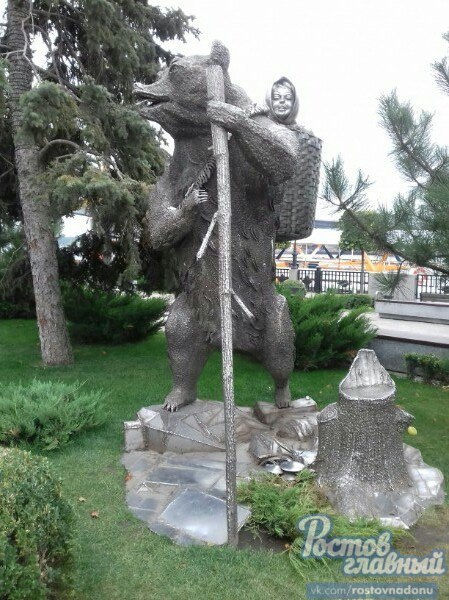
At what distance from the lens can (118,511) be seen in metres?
3.42

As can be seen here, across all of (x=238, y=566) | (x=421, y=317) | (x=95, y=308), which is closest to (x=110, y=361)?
(x=95, y=308)

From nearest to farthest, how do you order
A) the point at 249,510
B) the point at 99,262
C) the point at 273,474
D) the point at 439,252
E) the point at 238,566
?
the point at 238,566 → the point at 249,510 → the point at 273,474 → the point at 439,252 → the point at 99,262

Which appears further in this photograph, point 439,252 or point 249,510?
point 439,252

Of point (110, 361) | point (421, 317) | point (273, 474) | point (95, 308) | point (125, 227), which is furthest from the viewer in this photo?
point (421, 317)

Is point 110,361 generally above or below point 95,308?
below

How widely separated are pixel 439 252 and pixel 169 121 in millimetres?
2627

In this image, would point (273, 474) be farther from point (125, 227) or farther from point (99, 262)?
point (99, 262)

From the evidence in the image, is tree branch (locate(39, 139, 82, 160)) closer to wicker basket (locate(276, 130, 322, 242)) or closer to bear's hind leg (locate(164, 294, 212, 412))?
bear's hind leg (locate(164, 294, 212, 412))

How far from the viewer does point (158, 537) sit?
3.08 meters

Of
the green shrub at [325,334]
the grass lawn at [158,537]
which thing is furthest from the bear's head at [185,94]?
the green shrub at [325,334]

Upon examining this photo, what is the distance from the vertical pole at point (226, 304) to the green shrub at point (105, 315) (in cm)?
781

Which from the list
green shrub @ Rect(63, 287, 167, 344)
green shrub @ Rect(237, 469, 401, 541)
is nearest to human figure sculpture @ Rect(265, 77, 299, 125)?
green shrub @ Rect(237, 469, 401, 541)

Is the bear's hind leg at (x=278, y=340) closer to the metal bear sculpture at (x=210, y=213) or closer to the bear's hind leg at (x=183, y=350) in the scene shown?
the metal bear sculpture at (x=210, y=213)

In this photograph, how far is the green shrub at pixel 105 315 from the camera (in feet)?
34.8
